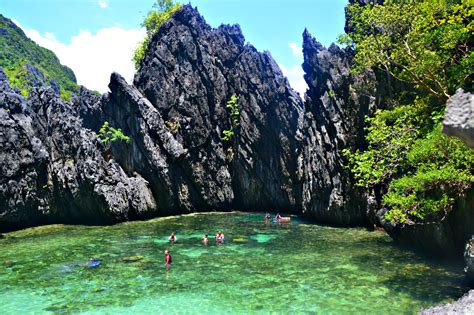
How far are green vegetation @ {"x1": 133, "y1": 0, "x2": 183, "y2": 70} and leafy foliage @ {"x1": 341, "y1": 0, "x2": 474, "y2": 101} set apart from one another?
41.3m

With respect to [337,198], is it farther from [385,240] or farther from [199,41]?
[199,41]

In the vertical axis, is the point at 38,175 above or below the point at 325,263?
above

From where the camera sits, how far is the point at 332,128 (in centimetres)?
4259

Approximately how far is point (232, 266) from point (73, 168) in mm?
30894

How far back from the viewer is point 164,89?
55031 millimetres

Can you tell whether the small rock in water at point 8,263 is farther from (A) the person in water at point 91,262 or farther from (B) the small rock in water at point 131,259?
(B) the small rock in water at point 131,259

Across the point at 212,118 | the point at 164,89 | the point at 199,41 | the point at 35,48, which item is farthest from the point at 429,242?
the point at 35,48

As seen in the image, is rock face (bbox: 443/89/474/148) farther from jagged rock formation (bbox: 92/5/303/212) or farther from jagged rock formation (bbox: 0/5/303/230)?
jagged rock formation (bbox: 0/5/303/230)

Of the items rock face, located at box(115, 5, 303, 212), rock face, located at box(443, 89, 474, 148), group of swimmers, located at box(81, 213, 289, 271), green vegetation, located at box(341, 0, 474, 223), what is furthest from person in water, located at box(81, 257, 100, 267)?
rock face, located at box(443, 89, 474, 148)

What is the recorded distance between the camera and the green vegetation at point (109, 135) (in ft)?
163

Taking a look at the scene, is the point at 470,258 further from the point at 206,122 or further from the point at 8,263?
the point at 206,122

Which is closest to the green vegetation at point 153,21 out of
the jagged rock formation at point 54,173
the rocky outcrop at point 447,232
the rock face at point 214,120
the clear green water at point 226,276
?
the rock face at point 214,120

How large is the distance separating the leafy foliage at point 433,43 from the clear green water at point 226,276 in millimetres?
11416

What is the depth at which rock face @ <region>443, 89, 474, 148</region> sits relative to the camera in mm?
10955
